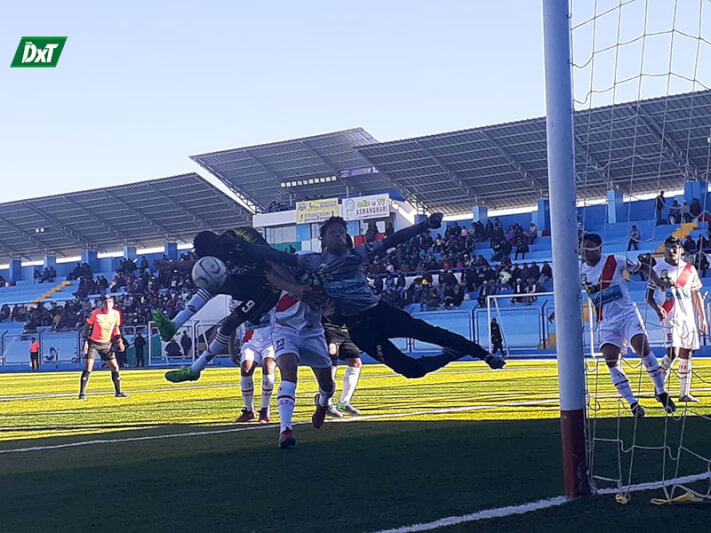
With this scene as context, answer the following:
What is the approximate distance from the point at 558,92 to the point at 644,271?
534 cm

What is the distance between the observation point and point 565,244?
572cm

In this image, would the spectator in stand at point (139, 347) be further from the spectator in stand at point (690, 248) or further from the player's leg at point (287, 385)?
the player's leg at point (287, 385)

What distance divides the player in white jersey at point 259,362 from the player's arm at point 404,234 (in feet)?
11.1

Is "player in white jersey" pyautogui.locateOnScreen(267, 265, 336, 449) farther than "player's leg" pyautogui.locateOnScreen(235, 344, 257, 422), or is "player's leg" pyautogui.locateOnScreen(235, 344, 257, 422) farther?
"player's leg" pyautogui.locateOnScreen(235, 344, 257, 422)

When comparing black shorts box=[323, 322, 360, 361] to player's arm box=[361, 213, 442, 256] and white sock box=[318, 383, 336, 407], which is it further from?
player's arm box=[361, 213, 442, 256]

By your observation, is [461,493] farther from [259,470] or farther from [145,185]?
[145,185]

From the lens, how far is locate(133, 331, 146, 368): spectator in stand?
41031mm

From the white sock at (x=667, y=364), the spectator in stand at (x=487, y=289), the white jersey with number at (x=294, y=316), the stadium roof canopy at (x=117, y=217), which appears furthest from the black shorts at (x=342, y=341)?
the stadium roof canopy at (x=117, y=217)

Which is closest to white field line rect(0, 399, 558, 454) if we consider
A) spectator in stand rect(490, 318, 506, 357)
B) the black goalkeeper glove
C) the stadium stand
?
the black goalkeeper glove

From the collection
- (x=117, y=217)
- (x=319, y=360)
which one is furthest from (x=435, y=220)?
(x=117, y=217)

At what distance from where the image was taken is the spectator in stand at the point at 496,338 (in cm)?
3111

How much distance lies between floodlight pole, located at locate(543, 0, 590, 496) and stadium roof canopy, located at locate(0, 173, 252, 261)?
4781 centimetres

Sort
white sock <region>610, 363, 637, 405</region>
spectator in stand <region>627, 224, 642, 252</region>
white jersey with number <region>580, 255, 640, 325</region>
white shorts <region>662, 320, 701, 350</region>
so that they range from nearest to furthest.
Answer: white sock <region>610, 363, 637, 405</region>, white jersey with number <region>580, 255, 640, 325</region>, spectator in stand <region>627, 224, 642, 252</region>, white shorts <region>662, 320, 701, 350</region>

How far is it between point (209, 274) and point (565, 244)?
4411mm
